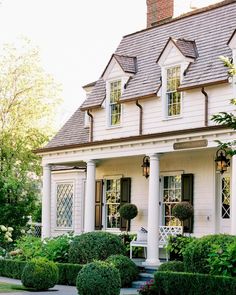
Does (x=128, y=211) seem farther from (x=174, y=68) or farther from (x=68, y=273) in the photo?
(x=174, y=68)

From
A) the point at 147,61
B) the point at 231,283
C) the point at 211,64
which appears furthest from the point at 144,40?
the point at 231,283

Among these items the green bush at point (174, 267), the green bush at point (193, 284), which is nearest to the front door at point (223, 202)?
the green bush at point (174, 267)

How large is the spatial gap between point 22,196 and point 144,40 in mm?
11527

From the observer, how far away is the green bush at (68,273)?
22578 mm

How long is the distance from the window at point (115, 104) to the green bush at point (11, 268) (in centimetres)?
574

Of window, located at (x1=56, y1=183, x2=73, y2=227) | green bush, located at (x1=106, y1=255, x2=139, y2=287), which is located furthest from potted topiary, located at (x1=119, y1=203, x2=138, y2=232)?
window, located at (x1=56, y1=183, x2=73, y2=227)

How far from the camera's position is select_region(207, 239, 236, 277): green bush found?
17297mm

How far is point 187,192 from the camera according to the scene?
24797 millimetres

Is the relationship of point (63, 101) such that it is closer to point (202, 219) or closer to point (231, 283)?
point (202, 219)

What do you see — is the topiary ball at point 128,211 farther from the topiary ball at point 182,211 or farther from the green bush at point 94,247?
the green bush at point 94,247

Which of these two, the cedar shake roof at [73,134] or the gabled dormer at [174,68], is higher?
the gabled dormer at [174,68]

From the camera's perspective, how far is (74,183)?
32.0 m

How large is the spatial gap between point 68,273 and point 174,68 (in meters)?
7.13

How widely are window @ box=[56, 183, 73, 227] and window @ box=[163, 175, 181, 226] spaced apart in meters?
6.64
